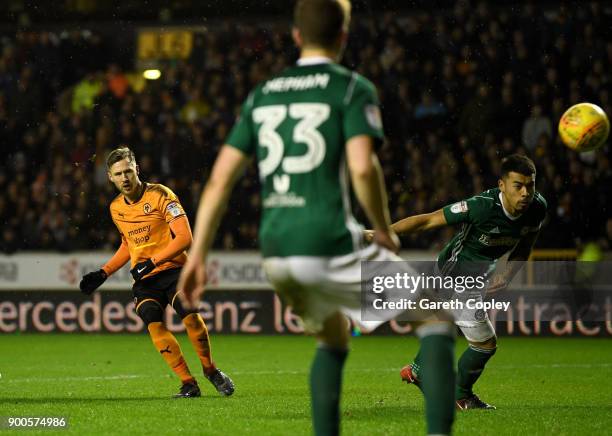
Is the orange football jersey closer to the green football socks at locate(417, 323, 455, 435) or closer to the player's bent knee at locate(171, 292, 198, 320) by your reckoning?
the player's bent knee at locate(171, 292, 198, 320)

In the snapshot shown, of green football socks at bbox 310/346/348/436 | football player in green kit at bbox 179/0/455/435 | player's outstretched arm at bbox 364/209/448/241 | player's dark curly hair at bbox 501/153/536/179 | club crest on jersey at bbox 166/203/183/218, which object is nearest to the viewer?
→ football player in green kit at bbox 179/0/455/435

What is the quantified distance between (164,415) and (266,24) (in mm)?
14809

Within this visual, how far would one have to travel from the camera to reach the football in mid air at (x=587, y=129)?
9008mm

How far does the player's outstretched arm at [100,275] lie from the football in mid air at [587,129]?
3583mm

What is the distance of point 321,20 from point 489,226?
3.75m

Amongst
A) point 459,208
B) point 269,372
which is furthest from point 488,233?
point 269,372

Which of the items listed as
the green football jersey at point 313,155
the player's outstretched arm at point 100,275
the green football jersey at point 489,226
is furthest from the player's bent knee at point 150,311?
the green football jersey at point 313,155

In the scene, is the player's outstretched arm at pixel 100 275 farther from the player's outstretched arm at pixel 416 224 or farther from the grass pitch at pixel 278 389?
the player's outstretched arm at pixel 416 224

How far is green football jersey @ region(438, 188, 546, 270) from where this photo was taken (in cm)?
781

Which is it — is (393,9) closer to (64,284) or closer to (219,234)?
(219,234)

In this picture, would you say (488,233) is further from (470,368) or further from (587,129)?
(587,129)

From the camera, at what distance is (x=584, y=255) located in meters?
15.5

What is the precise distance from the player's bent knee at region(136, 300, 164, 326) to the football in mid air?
3446 mm


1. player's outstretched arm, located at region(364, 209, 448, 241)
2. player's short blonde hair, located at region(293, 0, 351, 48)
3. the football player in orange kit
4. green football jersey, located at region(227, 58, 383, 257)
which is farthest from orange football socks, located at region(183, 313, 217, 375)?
player's short blonde hair, located at region(293, 0, 351, 48)
